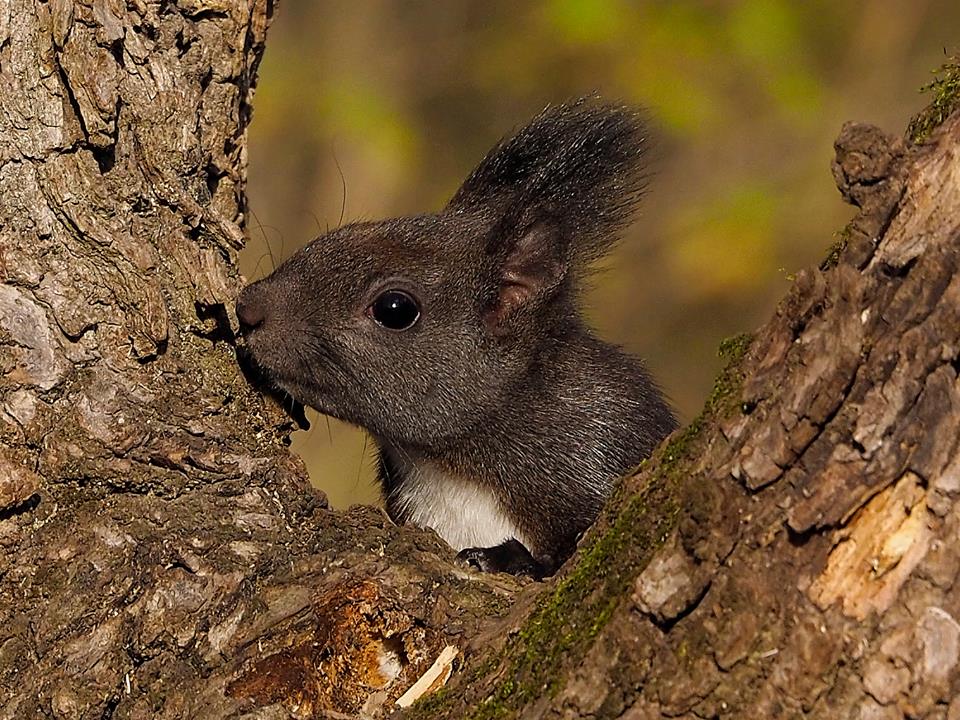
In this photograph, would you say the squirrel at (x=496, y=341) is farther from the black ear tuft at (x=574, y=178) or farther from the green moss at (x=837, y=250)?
the green moss at (x=837, y=250)

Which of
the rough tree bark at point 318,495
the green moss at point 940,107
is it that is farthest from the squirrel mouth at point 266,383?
the green moss at point 940,107

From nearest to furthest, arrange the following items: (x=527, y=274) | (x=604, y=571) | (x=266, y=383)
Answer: (x=604, y=571) < (x=266, y=383) < (x=527, y=274)

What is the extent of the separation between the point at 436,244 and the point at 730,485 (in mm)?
2439

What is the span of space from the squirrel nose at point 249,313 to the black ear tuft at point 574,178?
86 cm

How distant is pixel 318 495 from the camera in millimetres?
3551

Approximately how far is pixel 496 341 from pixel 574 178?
64cm

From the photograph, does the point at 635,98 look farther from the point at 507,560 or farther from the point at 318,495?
the point at 318,495

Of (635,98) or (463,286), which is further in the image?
(635,98)

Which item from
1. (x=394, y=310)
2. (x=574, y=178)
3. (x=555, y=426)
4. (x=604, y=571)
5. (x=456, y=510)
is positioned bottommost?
(x=604, y=571)

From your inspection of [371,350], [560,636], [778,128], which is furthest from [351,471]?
[560,636]

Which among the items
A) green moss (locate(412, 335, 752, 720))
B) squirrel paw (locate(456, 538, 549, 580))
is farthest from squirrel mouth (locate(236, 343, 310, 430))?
green moss (locate(412, 335, 752, 720))

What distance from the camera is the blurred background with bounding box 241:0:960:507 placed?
7.77m

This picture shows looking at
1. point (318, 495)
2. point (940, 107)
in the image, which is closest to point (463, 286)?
point (318, 495)

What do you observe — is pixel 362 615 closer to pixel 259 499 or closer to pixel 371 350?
pixel 259 499
